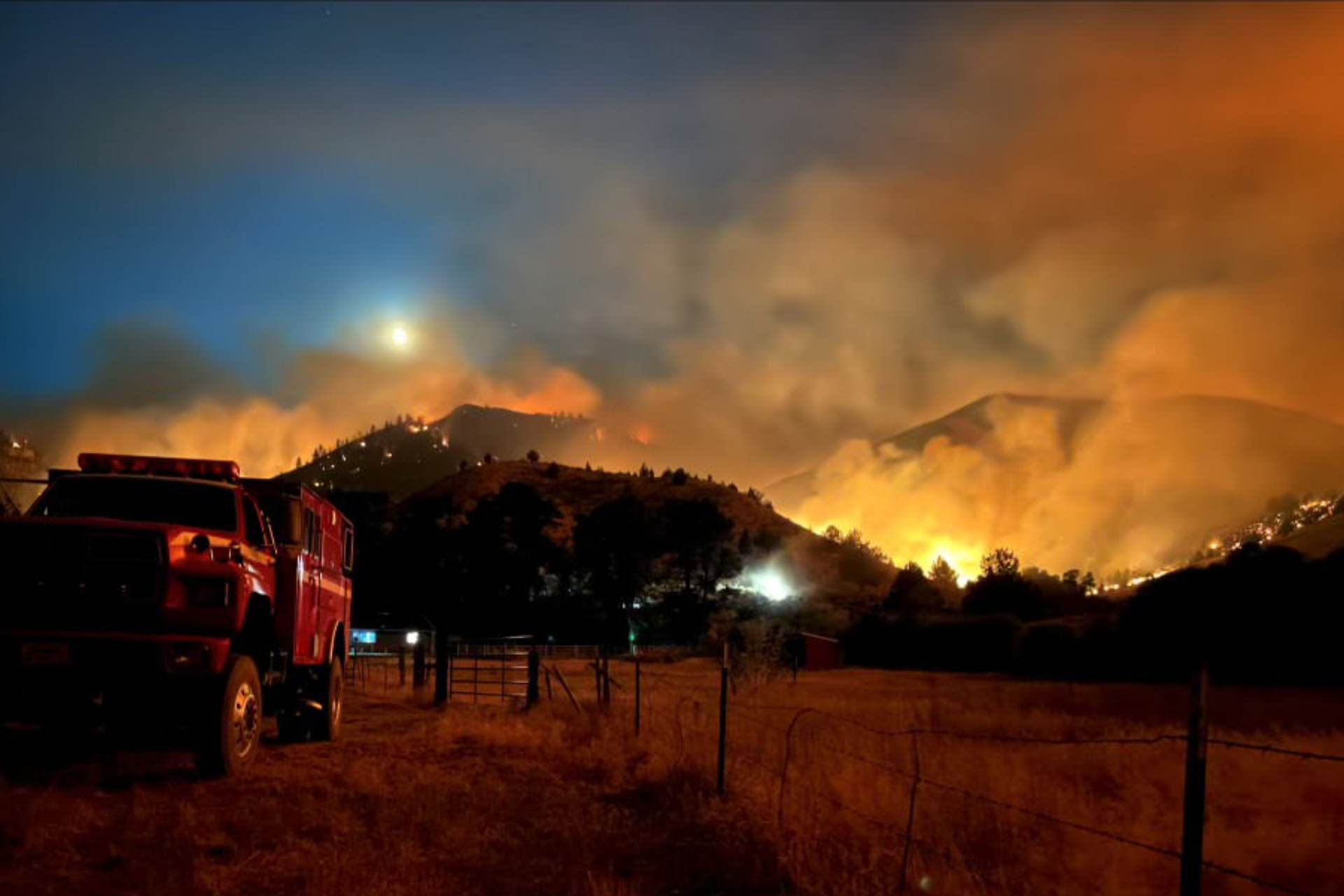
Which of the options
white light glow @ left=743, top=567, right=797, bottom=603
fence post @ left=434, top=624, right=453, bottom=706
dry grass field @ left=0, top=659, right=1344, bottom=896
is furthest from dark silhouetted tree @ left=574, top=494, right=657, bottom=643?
dry grass field @ left=0, top=659, right=1344, bottom=896

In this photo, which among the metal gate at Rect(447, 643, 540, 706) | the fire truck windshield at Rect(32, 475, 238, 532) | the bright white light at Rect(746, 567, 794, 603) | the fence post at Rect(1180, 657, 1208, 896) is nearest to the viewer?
the fence post at Rect(1180, 657, 1208, 896)

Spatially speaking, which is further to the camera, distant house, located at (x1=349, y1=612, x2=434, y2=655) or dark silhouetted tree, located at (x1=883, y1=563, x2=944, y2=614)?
dark silhouetted tree, located at (x1=883, y1=563, x2=944, y2=614)

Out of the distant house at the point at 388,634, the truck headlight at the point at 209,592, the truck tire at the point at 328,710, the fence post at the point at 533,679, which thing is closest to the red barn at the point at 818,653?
the distant house at the point at 388,634

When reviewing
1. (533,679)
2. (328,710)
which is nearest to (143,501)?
(328,710)

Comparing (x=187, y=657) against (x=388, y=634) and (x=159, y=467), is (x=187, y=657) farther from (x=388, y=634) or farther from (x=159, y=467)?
(x=388, y=634)

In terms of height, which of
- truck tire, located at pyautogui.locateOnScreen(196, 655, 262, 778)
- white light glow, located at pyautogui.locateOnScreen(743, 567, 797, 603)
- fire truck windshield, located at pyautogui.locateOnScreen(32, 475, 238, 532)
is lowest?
white light glow, located at pyautogui.locateOnScreen(743, 567, 797, 603)

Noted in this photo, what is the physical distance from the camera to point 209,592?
10.7 m

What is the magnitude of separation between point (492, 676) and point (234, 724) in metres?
28.5

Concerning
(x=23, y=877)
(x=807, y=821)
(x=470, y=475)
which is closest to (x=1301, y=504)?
(x=807, y=821)

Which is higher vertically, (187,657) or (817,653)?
(187,657)

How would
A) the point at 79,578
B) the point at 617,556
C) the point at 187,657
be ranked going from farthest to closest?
the point at 617,556
the point at 187,657
the point at 79,578

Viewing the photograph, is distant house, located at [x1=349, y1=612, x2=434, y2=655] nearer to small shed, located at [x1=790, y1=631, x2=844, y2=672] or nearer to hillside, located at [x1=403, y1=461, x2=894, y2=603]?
small shed, located at [x1=790, y1=631, x2=844, y2=672]

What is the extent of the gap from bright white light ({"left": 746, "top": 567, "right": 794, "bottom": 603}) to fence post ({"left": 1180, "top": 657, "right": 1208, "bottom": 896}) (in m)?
92.1

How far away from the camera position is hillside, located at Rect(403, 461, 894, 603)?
11819 centimetres
